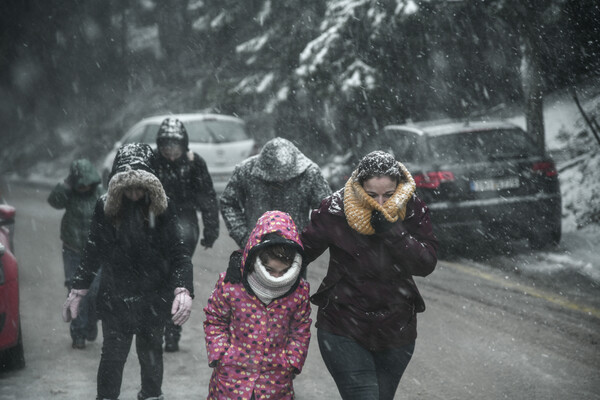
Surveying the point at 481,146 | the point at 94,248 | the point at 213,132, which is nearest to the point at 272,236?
the point at 94,248

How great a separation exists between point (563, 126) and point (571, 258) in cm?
565

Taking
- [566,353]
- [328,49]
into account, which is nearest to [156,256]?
[566,353]

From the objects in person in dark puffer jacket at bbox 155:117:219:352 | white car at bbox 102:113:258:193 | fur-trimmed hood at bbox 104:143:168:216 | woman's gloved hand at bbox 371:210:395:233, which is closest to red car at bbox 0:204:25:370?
person in dark puffer jacket at bbox 155:117:219:352

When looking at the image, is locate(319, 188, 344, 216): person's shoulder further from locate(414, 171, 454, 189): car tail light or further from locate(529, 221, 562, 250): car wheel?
locate(529, 221, 562, 250): car wheel

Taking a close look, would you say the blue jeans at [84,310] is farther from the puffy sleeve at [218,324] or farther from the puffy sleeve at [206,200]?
the puffy sleeve at [218,324]

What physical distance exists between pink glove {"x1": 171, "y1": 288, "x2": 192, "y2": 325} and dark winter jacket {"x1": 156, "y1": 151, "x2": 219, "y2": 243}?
2.04 meters

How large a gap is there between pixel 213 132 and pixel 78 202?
965 centimetres

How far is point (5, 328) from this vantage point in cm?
551

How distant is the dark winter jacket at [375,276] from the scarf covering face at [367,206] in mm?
69

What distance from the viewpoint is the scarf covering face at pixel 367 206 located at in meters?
3.46

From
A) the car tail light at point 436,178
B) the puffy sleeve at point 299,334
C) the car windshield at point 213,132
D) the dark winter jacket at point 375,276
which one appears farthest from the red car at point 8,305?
the car windshield at point 213,132

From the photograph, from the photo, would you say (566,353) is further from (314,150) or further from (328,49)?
(314,150)

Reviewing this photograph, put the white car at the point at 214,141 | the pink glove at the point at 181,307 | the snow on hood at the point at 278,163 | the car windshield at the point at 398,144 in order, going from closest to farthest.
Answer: the pink glove at the point at 181,307, the snow on hood at the point at 278,163, the car windshield at the point at 398,144, the white car at the point at 214,141

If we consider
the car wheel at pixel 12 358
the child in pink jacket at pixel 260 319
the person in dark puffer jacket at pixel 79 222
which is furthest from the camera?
the person in dark puffer jacket at pixel 79 222
